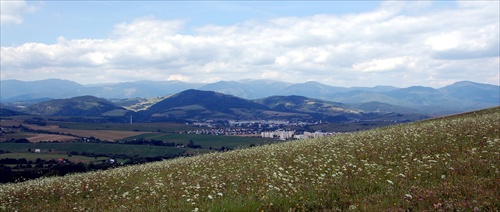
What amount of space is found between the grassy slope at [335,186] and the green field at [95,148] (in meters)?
107

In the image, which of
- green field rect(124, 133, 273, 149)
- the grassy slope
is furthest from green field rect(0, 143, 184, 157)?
the grassy slope

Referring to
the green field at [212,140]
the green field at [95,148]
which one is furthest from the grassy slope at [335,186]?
the green field at [212,140]

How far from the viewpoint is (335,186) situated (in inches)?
514

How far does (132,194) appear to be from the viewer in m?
16.3

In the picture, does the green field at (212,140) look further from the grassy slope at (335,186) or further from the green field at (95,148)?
the grassy slope at (335,186)

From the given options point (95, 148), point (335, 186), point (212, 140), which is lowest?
point (95, 148)

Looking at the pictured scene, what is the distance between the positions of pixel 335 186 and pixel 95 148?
133 meters

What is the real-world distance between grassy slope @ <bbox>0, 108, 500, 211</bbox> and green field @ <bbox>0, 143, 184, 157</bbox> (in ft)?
352

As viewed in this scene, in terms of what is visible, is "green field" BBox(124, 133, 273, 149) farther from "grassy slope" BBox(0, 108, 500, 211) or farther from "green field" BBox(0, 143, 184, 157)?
"grassy slope" BBox(0, 108, 500, 211)

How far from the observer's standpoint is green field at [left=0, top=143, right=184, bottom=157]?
4983 inches

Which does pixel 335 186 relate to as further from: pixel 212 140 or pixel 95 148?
pixel 212 140

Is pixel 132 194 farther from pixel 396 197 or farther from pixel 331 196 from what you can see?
pixel 396 197

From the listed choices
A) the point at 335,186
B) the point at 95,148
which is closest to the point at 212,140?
the point at 95,148

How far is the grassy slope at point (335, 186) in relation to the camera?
10961 mm
